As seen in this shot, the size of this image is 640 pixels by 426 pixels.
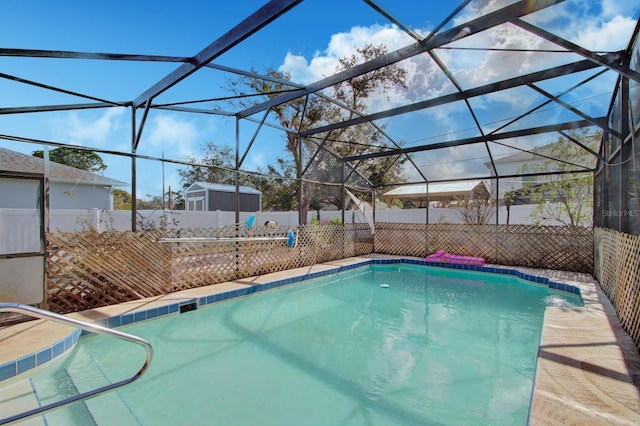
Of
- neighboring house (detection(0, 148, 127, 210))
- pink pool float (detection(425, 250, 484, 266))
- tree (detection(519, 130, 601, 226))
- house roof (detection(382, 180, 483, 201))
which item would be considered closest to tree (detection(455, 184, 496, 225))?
house roof (detection(382, 180, 483, 201))

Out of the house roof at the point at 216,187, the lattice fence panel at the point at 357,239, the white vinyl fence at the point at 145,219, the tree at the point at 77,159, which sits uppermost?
the tree at the point at 77,159

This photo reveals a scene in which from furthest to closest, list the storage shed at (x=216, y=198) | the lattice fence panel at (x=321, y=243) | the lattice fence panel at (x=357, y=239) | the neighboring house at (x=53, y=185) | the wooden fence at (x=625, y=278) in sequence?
the storage shed at (x=216, y=198), the lattice fence panel at (x=357, y=239), the lattice fence panel at (x=321, y=243), the neighboring house at (x=53, y=185), the wooden fence at (x=625, y=278)

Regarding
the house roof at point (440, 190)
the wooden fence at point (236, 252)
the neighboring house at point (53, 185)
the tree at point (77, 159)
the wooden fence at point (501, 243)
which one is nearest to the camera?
the neighboring house at point (53, 185)

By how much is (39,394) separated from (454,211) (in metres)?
14.5

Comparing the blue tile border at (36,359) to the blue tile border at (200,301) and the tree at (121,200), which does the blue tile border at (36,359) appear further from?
the tree at (121,200)

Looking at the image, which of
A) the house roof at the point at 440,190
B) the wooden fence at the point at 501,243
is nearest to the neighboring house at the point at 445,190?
the house roof at the point at 440,190

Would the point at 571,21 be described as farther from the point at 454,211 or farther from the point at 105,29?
the point at 454,211

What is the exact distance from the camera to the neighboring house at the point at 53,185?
415cm

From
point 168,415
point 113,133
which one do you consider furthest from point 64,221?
point 168,415

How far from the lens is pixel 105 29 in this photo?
4.50 m

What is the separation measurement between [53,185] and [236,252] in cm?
706

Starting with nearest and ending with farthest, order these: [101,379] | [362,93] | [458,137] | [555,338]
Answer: [101,379]
[555,338]
[458,137]
[362,93]

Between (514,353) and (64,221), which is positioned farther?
(64,221)

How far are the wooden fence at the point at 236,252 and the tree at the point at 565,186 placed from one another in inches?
82.5
